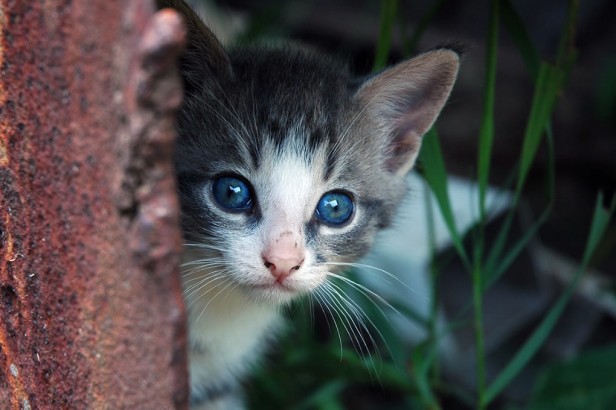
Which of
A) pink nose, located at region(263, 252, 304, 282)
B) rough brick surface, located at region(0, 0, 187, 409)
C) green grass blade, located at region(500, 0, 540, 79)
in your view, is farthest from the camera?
green grass blade, located at region(500, 0, 540, 79)

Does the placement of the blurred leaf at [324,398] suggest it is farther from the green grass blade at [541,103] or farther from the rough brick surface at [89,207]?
the rough brick surface at [89,207]

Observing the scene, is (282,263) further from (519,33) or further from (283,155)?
(519,33)

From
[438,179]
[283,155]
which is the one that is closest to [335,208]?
[283,155]

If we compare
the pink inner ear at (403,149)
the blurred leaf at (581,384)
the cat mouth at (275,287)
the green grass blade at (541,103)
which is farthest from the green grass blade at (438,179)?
the blurred leaf at (581,384)

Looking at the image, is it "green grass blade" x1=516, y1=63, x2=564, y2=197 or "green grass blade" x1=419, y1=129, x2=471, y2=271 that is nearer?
"green grass blade" x1=516, y1=63, x2=564, y2=197

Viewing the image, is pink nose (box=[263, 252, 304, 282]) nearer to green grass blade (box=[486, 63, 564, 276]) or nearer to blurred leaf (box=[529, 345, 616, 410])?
green grass blade (box=[486, 63, 564, 276])

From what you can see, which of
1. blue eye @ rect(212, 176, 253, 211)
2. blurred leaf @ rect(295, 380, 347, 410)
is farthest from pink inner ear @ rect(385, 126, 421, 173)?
blurred leaf @ rect(295, 380, 347, 410)
